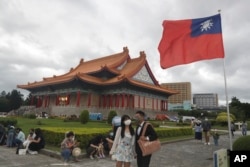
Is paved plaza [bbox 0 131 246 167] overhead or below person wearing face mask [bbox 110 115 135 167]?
below

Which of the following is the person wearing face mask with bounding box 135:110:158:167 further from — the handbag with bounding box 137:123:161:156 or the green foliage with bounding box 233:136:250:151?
the green foliage with bounding box 233:136:250:151

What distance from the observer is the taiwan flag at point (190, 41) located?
24.1 ft

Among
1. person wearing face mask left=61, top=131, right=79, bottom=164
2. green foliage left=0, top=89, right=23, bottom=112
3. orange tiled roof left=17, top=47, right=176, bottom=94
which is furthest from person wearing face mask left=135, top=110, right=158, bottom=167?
green foliage left=0, top=89, right=23, bottom=112

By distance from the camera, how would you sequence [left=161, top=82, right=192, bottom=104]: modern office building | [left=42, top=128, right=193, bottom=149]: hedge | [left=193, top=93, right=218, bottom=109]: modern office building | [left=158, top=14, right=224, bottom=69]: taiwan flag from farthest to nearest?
[left=193, top=93, right=218, bottom=109]: modern office building
[left=161, top=82, right=192, bottom=104]: modern office building
[left=42, top=128, right=193, bottom=149]: hedge
[left=158, top=14, right=224, bottom=69]: taiwan flag

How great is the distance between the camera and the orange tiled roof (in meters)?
34.5

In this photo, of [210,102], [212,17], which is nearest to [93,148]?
[212,17]

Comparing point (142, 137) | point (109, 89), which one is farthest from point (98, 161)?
point (109, 89)

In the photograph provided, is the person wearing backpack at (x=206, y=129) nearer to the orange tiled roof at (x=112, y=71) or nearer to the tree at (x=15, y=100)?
the orange tiled roof at (x=112, y=71)

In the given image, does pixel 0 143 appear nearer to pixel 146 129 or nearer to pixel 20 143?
pixel 20 143

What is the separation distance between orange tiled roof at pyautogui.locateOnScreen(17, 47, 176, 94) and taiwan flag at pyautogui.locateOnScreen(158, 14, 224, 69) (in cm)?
2498

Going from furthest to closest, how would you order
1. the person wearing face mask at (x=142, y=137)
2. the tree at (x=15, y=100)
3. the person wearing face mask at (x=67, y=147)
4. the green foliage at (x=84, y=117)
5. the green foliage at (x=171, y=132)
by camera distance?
the tree at (x=15, y=100)
the green foliage at (x=84, y=117)
the green foliage at (x=171, y=132)
the person wearing face mask at (x=67, y=147)
the person wearing face mask at (x=142, y=137)

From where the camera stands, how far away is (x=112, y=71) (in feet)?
119

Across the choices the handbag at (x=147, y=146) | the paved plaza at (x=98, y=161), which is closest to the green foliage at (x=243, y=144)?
the paved plaza at (x=98, y=161)

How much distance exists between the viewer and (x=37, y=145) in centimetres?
1073
